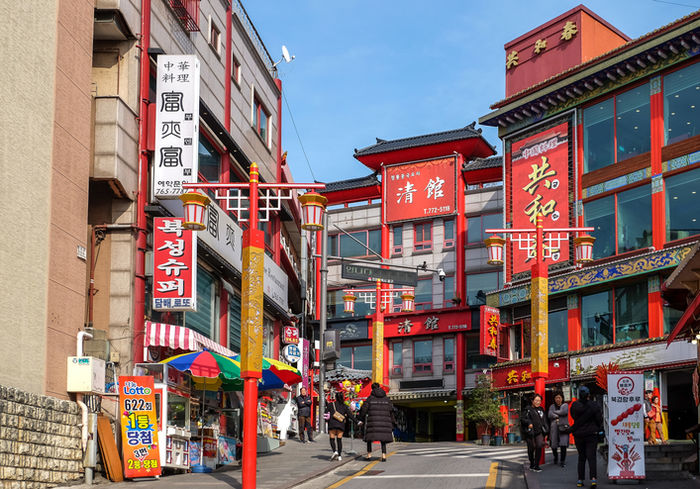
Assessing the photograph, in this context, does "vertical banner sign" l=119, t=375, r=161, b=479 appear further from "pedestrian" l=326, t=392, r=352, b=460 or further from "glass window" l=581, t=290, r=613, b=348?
"glass window" l=581, t=290, r=613, b=348

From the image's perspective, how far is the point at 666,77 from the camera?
37594 millimetres

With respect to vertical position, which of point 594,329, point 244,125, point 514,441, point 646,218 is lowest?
point 514,441

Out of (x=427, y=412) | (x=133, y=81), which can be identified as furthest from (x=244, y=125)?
(x=427, y=412)

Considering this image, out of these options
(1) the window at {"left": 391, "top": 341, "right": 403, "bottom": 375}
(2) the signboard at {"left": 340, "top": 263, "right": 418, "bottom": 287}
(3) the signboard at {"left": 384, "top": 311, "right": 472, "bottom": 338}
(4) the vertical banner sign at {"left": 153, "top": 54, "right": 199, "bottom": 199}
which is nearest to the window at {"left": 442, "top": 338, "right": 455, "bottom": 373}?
(3) the signboard at {"left": 384, "top": 311, "right": 472, "bottom": 338}

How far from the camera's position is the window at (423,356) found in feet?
185

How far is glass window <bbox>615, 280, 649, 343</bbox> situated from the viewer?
37.2 meters

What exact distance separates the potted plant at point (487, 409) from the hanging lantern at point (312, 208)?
80.3 feet

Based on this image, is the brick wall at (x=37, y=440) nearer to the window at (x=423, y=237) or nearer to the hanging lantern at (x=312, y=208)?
the hanging lantern at (x=312, y=208)

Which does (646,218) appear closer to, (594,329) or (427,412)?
(594,329)

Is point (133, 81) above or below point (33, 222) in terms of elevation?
above

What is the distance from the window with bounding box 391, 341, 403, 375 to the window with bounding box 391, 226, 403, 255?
5586 millimetres

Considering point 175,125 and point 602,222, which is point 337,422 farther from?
point 602,222

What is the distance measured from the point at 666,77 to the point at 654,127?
2.01 m

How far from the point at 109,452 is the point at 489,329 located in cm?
2763
